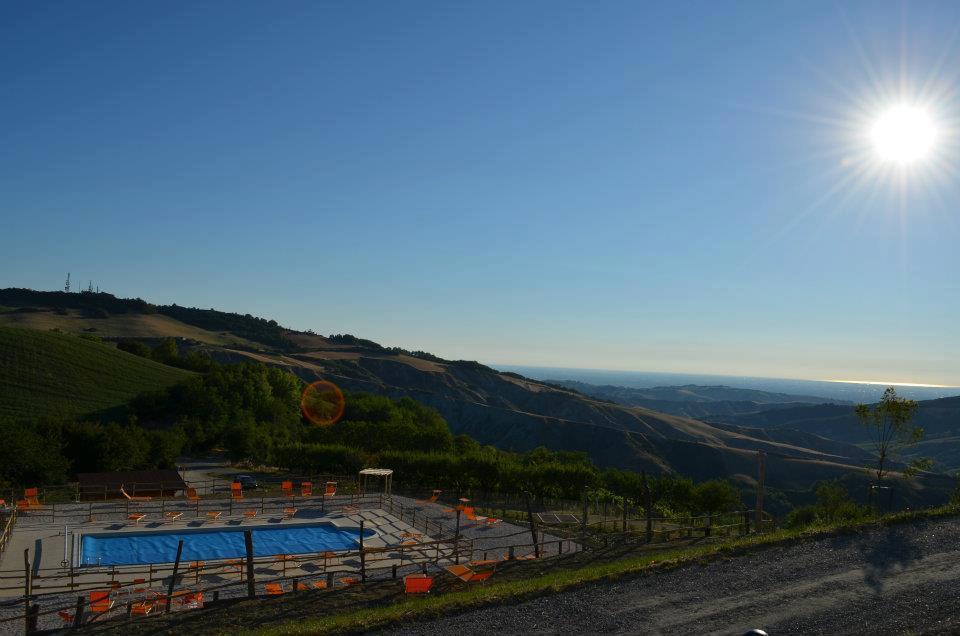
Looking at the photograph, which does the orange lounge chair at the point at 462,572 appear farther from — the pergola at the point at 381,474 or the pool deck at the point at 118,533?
the pergola at the point at 381,474

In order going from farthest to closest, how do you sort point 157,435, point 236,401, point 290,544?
point 236,401 → point 157,435 → point 290,544

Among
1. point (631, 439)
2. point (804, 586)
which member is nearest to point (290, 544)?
point (804, 586)

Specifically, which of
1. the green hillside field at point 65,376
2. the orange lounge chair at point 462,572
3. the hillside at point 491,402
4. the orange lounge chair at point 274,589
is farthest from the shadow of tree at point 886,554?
the hillside at point 491,402

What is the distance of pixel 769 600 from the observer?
11703mm

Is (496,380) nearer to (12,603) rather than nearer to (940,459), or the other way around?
(940,459)

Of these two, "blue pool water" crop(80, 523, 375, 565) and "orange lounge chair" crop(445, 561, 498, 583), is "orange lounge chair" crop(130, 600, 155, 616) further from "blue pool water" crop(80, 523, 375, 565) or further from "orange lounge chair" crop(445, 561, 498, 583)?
"blue pool water" crop(80, 523, 375, 565)

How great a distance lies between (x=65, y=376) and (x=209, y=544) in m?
53.1

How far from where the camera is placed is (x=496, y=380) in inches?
6225

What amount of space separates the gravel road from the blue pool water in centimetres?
1562

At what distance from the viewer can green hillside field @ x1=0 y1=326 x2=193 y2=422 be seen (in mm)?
60000

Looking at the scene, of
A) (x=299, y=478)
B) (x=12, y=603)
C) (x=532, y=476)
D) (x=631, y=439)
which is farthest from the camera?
(x=631, y=439)

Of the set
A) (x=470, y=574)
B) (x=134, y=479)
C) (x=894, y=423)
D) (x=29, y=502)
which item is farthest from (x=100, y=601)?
(x=894, y=423)

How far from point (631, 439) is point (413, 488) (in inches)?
2724

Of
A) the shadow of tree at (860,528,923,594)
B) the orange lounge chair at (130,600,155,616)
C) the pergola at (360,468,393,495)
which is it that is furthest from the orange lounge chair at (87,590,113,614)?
the shadow of tree at (860,528,923,594)
